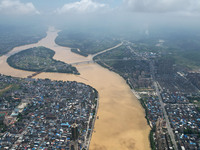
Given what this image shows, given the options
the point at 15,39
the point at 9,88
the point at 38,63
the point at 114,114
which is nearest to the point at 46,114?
the point at 114,114

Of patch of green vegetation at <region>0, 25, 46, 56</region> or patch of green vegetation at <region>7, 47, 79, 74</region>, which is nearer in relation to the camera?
patch of green vegetation at <region>7, 47, 79, 74</region>

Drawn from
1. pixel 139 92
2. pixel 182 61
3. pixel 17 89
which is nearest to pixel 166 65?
pixel 182 61

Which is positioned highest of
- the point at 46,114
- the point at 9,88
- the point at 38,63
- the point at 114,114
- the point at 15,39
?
the point at 15,39

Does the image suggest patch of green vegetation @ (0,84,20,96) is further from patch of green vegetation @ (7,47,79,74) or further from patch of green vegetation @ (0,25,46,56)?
patch of green vegetation @ (0,25,46,56)

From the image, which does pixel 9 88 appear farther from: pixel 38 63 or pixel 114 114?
pixel 114 114

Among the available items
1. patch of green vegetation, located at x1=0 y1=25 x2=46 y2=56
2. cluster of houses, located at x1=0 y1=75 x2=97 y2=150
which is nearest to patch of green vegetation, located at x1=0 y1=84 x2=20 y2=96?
cluster of houses, located at x1=0 y1=75 x2=97 y2=150

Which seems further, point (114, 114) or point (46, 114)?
point (114, 114)

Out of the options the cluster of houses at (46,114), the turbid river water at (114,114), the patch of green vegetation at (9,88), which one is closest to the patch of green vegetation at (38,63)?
the turbid river water at (114,114)
